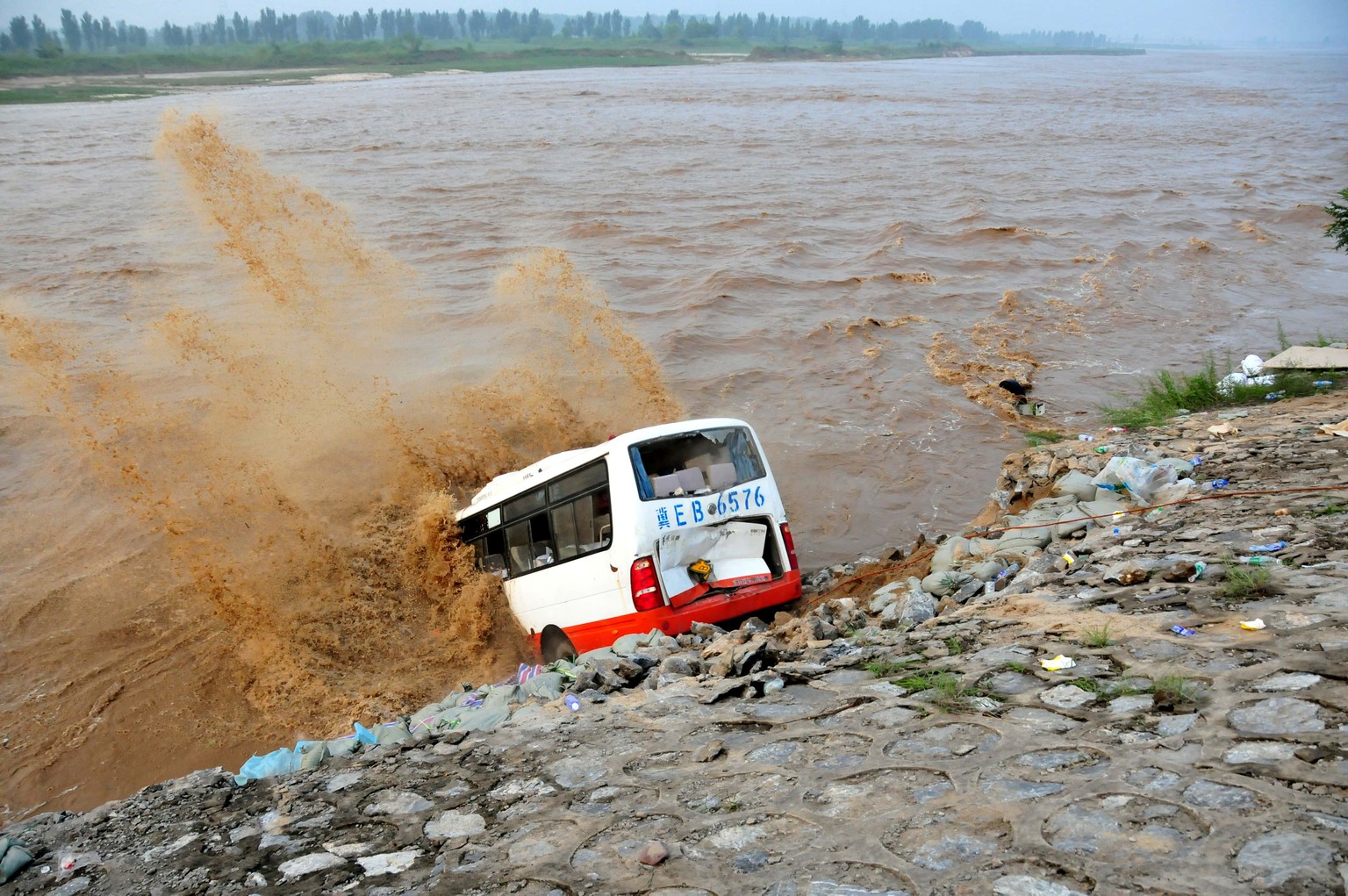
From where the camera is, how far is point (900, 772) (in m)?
4.16

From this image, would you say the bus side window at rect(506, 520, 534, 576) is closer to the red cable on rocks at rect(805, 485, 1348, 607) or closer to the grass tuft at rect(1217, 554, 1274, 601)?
the red cable on rocks at rect(805, 485, 1348, 607)

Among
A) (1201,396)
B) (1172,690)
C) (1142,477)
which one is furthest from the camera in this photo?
(1201,396)

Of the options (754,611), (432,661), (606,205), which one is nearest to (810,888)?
(754,611)

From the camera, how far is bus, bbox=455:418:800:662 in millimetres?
7902

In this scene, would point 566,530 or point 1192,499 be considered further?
point 566,530

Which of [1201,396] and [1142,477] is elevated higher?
[1142,477]

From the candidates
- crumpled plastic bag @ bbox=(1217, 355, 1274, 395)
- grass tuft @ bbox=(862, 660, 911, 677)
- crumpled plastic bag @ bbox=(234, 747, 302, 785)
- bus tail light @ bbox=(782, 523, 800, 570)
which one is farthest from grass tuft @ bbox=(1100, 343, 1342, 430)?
crumpled plastic bag @ bbox=(234, 747, 302, 785)

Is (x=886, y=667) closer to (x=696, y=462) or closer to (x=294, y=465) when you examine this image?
(x=696, y=462)

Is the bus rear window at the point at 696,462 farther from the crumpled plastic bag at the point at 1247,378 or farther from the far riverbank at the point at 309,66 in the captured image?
the far riverbank at the point at 309,66

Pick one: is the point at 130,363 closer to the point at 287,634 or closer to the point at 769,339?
the point at 287,634

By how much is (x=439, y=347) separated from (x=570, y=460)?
35.8 ft

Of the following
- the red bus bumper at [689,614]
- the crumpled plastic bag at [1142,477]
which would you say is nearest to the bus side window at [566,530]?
the red bus bumper at [689,614]

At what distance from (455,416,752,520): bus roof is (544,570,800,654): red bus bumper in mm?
1445

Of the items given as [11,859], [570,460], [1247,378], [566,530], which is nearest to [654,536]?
[566,530]
